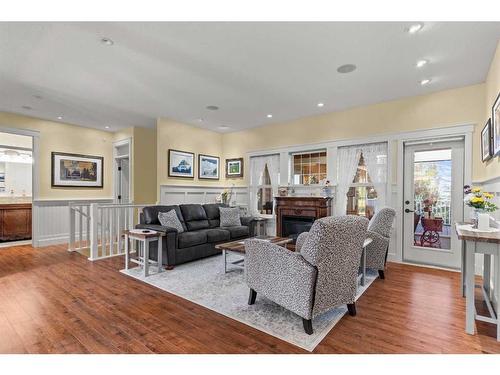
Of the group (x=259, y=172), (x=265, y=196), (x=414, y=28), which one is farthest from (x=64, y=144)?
(x=414, y=28)

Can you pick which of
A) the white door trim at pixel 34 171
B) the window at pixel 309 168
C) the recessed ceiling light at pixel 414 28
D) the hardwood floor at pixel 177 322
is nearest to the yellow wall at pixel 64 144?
the white door trim at pixel 34 171

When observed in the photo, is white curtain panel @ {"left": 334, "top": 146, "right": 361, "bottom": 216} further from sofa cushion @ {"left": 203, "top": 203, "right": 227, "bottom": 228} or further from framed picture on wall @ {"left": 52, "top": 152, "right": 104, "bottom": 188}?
framed picture on wall @ {"left": 52, "top": 152, "right": 104, "bottom": 188}

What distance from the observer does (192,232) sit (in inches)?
170

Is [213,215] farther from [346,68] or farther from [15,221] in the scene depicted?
[15,221]

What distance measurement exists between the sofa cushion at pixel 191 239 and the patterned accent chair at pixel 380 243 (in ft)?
8.26

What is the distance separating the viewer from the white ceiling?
2535 mm

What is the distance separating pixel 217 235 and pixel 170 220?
2.79 feet

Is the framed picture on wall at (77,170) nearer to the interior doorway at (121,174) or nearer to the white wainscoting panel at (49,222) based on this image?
the interior doorway at (121,174)

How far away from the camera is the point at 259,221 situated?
5.81 metres

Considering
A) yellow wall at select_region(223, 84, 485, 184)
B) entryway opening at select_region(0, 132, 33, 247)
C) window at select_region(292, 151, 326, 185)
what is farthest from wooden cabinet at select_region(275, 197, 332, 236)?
entryway opening at select_region(0, 132, 33, 247)

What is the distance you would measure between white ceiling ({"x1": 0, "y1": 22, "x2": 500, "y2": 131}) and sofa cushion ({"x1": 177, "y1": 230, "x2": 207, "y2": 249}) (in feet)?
7.45
